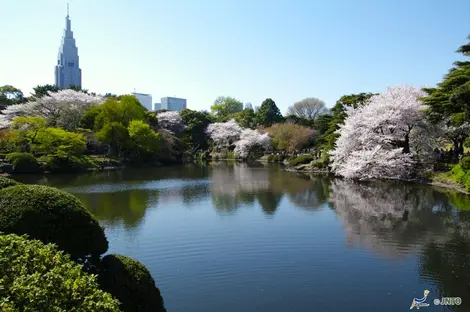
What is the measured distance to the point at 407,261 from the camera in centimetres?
812

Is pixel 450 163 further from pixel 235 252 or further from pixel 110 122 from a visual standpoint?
pixel 110 122

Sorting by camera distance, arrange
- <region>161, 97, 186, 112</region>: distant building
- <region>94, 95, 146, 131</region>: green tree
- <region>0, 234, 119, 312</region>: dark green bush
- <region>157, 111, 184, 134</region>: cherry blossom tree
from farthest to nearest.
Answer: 1. <region>161, 97, 186, 112</region>: distant building
2. <region>157, 111, 184, 134</region>: cherry blossom tree
3. <region>94, 95, 146, 131</region>: green tree
4. <region>0, 234, 119, 312</region>: dark green bush

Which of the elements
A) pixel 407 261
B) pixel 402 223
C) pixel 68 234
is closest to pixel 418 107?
pixel 402 223

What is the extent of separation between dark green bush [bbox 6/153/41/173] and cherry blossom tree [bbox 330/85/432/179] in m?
20.6

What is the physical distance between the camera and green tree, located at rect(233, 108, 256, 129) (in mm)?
54256

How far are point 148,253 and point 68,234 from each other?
15.4 feet

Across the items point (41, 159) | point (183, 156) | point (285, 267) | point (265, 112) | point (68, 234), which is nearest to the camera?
point (68, 234)

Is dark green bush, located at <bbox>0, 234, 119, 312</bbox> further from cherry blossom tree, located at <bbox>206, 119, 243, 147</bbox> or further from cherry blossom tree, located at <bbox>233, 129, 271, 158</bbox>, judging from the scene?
cherry blossom tree, located at <bbox>206, 119, 243, 147</bbox>

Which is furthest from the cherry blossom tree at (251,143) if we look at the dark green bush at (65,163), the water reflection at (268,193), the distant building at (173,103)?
the distant building at (173,103)

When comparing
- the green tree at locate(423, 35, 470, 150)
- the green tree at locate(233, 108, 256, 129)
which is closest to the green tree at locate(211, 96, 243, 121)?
the green tree at locate(233, 108, 256, 129)

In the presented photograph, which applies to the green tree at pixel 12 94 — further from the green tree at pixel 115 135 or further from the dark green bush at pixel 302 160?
the dark green bush at pixel 302 160

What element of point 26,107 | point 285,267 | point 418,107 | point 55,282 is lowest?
point 285,267

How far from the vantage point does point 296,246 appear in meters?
9.34

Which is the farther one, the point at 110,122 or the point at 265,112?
the point at 265,112
